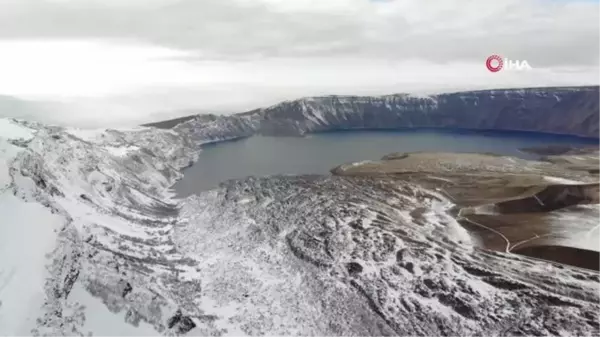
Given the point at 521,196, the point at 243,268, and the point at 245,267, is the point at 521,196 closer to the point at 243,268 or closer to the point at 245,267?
the point at 245,267

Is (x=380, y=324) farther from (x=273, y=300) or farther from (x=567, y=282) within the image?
(x=567, y=282)

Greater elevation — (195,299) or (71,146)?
(71,146)

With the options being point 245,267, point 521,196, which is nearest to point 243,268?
point 245,267

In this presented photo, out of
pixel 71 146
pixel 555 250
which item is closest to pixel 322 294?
pixel 555 250

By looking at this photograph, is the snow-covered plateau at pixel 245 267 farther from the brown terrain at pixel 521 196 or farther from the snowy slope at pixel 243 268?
the brown terrain at pixel 521 196

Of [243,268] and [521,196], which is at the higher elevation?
[243,268]

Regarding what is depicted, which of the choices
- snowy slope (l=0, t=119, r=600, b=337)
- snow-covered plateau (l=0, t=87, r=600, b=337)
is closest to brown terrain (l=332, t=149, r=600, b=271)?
snow-covered plateau (l=0, t=87, r=600, b=337)

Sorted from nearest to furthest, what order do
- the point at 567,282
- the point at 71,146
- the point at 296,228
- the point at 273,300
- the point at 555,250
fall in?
the point at 273,300 → the point at 567,282 → the point at 555,250 → the point at 296,228 → the point at 71,146

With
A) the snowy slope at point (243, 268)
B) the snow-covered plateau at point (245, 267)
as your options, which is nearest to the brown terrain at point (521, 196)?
the snow-covered plateau at point (245, 267)
